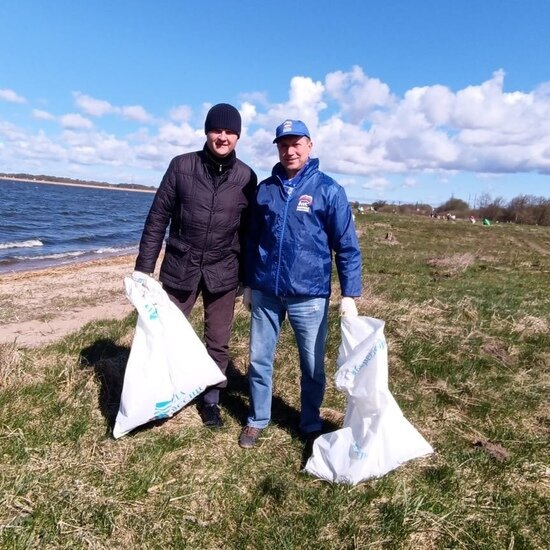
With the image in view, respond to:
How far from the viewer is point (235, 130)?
3.14 m

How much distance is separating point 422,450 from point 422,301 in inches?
186

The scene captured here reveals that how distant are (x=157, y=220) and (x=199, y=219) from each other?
313 millimetres

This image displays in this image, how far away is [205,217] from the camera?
321 centimetres

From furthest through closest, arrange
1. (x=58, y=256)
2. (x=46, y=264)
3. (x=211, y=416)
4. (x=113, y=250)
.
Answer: (x=113, y=250) < (x=58, y=256) < (x=46, y=264) < (x=211, y=416)

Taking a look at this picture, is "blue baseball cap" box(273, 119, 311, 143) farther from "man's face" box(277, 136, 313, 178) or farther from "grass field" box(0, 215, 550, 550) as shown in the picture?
"grass field" box(0, 215, 550, 550)

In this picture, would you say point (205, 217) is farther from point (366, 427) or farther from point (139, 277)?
point (366, 427)

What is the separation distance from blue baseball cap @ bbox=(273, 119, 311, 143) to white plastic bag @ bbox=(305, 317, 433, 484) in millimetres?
1213

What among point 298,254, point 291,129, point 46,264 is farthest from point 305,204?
point 46,264

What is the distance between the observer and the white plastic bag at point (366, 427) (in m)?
2.72

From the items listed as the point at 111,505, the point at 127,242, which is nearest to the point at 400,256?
the point at 111,505

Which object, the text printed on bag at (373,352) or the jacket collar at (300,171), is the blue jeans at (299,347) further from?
the jacket collar at (300,171)

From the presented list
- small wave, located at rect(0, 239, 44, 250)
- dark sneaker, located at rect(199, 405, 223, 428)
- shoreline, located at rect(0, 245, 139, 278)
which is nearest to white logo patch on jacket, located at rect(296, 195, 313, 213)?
dark sneaker, located at rect(199, 405, 223, 428)

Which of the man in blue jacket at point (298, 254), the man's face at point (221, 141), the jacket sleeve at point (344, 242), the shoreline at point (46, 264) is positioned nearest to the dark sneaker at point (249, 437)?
the man in blue jacket at point (298, 254)

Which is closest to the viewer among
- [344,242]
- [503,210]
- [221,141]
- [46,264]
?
[344,242]
